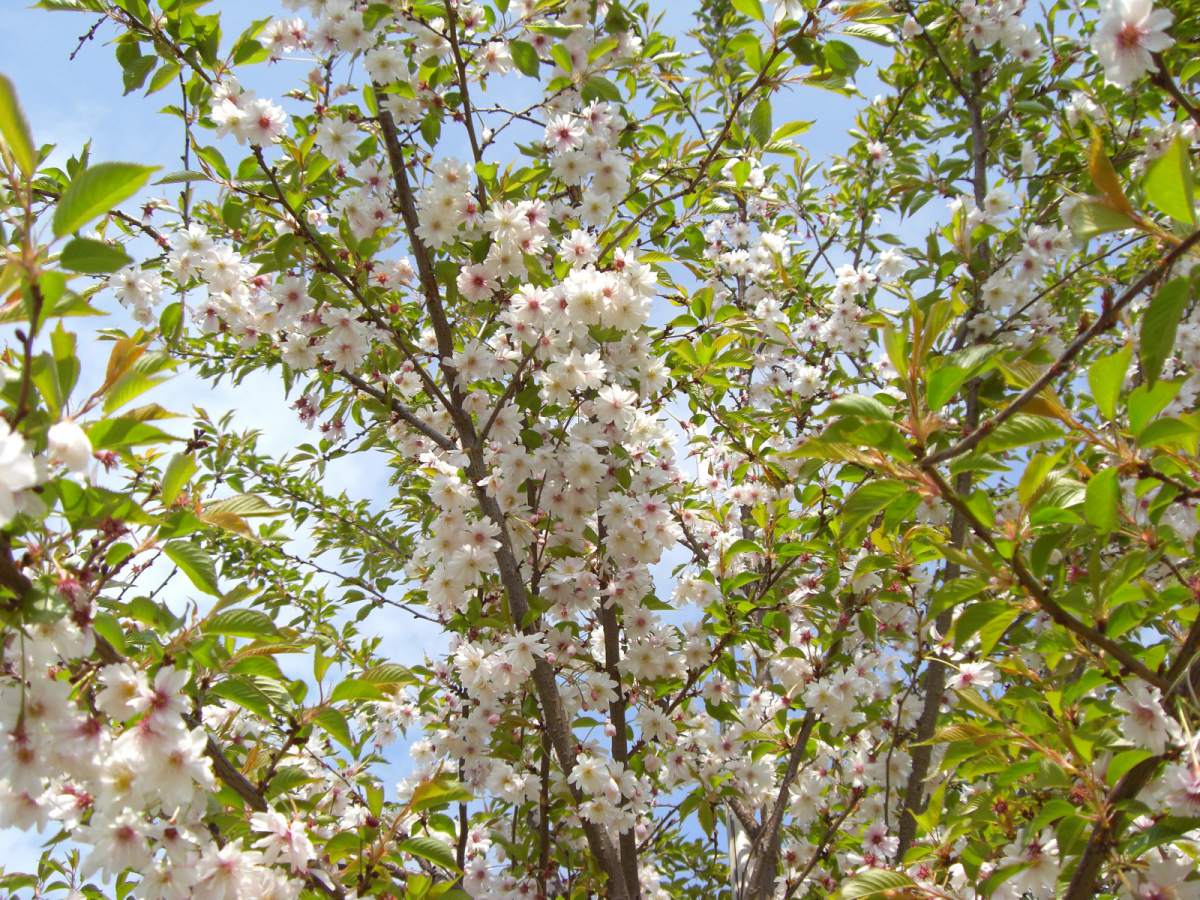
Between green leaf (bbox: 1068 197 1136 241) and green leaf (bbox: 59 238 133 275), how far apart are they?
1179 millimetres

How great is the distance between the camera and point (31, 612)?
107 centimetres

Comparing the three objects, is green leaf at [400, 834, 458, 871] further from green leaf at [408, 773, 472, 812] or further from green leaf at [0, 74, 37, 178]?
green leaf at [0, 74, 37, 178]

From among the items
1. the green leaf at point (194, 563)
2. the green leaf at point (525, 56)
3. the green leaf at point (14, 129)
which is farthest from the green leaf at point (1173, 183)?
the green leaf at point (525, 56)

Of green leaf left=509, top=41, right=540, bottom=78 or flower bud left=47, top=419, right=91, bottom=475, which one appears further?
green leaf left=509, top=41, right=540, bottom=78

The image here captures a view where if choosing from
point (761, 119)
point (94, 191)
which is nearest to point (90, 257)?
point (94, 191)

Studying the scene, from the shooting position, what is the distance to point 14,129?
958mm

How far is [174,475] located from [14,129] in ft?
1.70

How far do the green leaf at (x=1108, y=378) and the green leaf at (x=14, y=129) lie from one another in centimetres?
130

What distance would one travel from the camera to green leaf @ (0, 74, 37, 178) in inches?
37.3

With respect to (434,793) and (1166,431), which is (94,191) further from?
(1166,431)

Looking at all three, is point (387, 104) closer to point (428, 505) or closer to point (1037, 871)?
point (428, 505)

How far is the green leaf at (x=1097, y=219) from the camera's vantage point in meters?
1.10

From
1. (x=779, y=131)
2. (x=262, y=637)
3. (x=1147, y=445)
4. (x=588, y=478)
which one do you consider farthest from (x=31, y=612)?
(x=779, y=131)

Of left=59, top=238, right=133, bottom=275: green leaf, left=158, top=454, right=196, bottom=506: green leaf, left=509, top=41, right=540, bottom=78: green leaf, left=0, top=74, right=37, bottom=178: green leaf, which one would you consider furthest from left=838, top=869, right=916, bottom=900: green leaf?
left=509, top=41, right=540, bottom=78: green leaf
